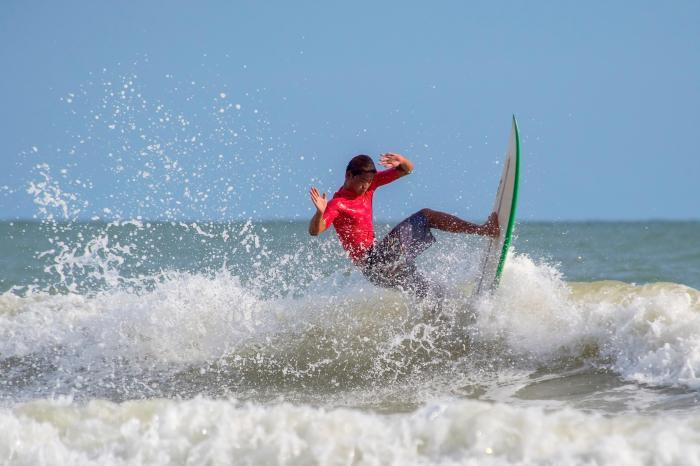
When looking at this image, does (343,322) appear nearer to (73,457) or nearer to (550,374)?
(550,374)

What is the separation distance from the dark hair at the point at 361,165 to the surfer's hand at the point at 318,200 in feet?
1.86

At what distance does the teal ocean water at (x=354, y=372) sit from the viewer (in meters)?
4.88

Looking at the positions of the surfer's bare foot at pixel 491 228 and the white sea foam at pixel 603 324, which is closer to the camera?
the white sea foam at pixel 603 324

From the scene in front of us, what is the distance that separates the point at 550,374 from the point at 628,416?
1.59 metres

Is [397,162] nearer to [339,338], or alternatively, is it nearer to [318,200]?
[318,200]

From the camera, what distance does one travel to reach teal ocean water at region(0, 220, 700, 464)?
4.88 meters

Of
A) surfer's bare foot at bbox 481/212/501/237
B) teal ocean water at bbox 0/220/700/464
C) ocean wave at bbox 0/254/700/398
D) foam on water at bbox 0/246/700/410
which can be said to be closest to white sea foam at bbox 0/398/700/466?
teal ocean water at bbox 0/220/700/464

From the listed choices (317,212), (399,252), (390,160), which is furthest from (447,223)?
(317,212)

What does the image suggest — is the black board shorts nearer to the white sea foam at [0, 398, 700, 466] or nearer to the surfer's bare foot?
the surfer's bare foot

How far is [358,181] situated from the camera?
7.06m

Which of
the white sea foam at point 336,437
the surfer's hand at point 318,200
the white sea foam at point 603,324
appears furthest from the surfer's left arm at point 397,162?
the white sea foam at point 336,437

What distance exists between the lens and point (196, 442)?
5066 millimetres

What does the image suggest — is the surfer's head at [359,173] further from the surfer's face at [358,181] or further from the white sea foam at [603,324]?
the white sea foam at [603,324]

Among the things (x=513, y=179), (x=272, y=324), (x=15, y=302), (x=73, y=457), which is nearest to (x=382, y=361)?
(x=272, y=324)
